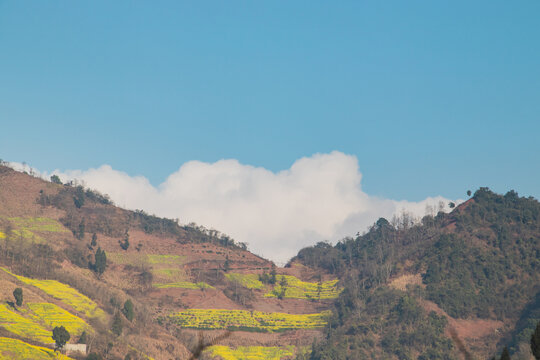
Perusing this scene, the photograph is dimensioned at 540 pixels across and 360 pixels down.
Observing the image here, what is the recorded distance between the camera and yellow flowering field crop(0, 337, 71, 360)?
116 m

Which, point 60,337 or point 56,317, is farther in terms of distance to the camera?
point 56,317

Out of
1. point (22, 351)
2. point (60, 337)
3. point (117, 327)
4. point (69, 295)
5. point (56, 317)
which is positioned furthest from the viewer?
point (69, 295)

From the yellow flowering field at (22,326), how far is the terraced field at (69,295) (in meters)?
21.2

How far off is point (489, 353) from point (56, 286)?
117231 millimetres

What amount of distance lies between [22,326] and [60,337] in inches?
445

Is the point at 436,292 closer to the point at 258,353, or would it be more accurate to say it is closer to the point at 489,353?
the point at 489,353

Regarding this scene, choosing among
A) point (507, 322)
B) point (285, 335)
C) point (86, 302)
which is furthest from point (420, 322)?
point (86, 302)

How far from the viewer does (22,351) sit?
119 meters

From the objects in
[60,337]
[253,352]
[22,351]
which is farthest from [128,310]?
[22,351]

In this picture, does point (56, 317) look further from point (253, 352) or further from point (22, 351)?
point (253, 352)

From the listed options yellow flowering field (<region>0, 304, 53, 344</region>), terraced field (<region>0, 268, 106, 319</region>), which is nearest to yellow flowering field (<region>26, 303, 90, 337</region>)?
yellow flowering field (<region>0, 304, 53, 344</region>)

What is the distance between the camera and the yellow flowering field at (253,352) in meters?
174

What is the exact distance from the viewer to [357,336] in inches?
7072

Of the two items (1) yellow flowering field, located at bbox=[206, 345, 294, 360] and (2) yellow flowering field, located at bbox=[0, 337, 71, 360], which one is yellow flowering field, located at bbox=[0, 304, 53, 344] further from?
(1) yellow flowering field, located at bbox=[206, 345, 294, 360]
